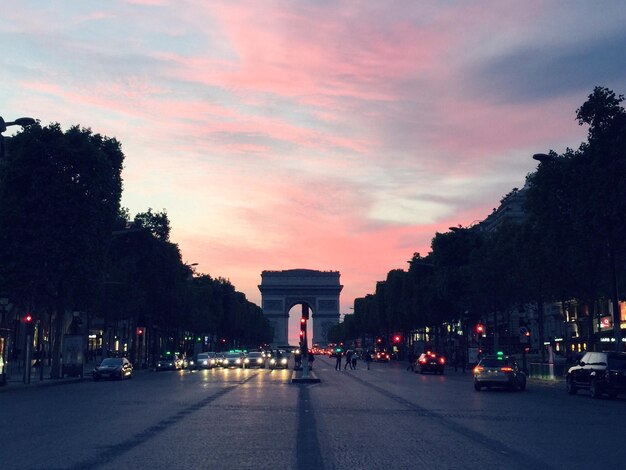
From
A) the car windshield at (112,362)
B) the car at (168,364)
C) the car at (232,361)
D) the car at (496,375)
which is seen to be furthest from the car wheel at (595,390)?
the car at (232,361)

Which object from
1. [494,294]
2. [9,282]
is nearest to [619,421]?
[9,282]

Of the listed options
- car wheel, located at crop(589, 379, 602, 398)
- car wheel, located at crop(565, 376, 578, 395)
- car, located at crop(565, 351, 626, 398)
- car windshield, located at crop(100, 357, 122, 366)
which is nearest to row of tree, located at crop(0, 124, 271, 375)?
car windshield, located at crop(100, 357, 122, 366)

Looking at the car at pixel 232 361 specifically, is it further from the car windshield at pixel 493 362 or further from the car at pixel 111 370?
the car windshield at pixel 493 362

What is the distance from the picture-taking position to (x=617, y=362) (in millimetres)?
36250

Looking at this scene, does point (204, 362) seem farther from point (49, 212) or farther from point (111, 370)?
point (49, 212)

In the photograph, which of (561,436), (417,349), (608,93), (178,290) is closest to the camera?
(561,436)

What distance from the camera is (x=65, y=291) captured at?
51781 mm

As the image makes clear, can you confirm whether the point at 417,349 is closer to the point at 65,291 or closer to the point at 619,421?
the point at 65,291

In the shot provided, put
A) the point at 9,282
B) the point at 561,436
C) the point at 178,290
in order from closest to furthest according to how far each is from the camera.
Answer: the point at 561,436 < the point at 9,282 < the point at 178,290

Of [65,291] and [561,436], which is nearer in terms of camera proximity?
[561,436]

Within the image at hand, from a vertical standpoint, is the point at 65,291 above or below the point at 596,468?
above

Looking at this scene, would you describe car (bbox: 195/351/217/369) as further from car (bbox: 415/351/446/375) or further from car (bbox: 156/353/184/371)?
car (bbox: 415/351/446/375)

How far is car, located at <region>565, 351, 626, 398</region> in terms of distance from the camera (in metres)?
35.6

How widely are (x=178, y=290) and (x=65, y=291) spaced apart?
3650cm
